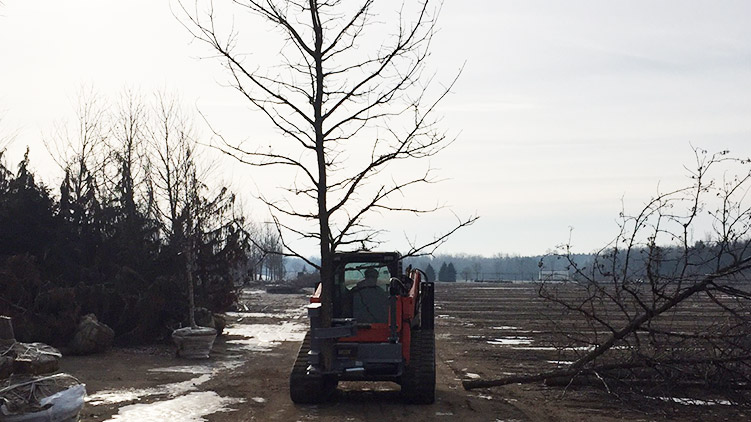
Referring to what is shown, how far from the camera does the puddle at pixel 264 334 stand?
22.1m

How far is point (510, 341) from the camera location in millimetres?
23000

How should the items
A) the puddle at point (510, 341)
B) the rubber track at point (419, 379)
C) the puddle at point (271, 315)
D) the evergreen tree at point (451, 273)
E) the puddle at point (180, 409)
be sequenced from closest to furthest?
the puddle at point (180, 409), the rubber track at point (419, 379), the puddle at point (510, 341), the puddle at point (271, 315), the evergreen tree at point (451, 273)

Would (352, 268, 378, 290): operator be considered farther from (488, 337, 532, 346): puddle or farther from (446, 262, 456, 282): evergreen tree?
(446, 262, 456, 282): evergreen tree

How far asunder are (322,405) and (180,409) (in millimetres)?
2199

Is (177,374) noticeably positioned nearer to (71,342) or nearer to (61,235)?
(71,342)

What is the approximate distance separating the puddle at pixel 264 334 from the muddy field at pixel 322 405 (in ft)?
0.37

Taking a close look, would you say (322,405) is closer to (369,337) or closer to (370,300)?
(369,337)

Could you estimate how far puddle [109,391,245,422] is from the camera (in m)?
11.1

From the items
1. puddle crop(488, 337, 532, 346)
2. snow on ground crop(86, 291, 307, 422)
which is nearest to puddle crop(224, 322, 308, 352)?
snow on ground crop(86, 291, 307, 422)

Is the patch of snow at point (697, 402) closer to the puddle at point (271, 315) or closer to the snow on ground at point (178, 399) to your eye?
the snow on ground at point (178, 399)

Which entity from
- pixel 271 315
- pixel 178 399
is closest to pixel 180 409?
pixel 178 399

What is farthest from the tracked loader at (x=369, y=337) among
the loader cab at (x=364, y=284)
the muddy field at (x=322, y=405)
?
the muddy field at (x=322, y=405)

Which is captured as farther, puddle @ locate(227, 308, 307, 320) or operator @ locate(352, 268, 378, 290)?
puddle @ locate(227, 308, 307, 320)

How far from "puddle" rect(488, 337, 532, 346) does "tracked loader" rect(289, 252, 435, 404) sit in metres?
9.46
